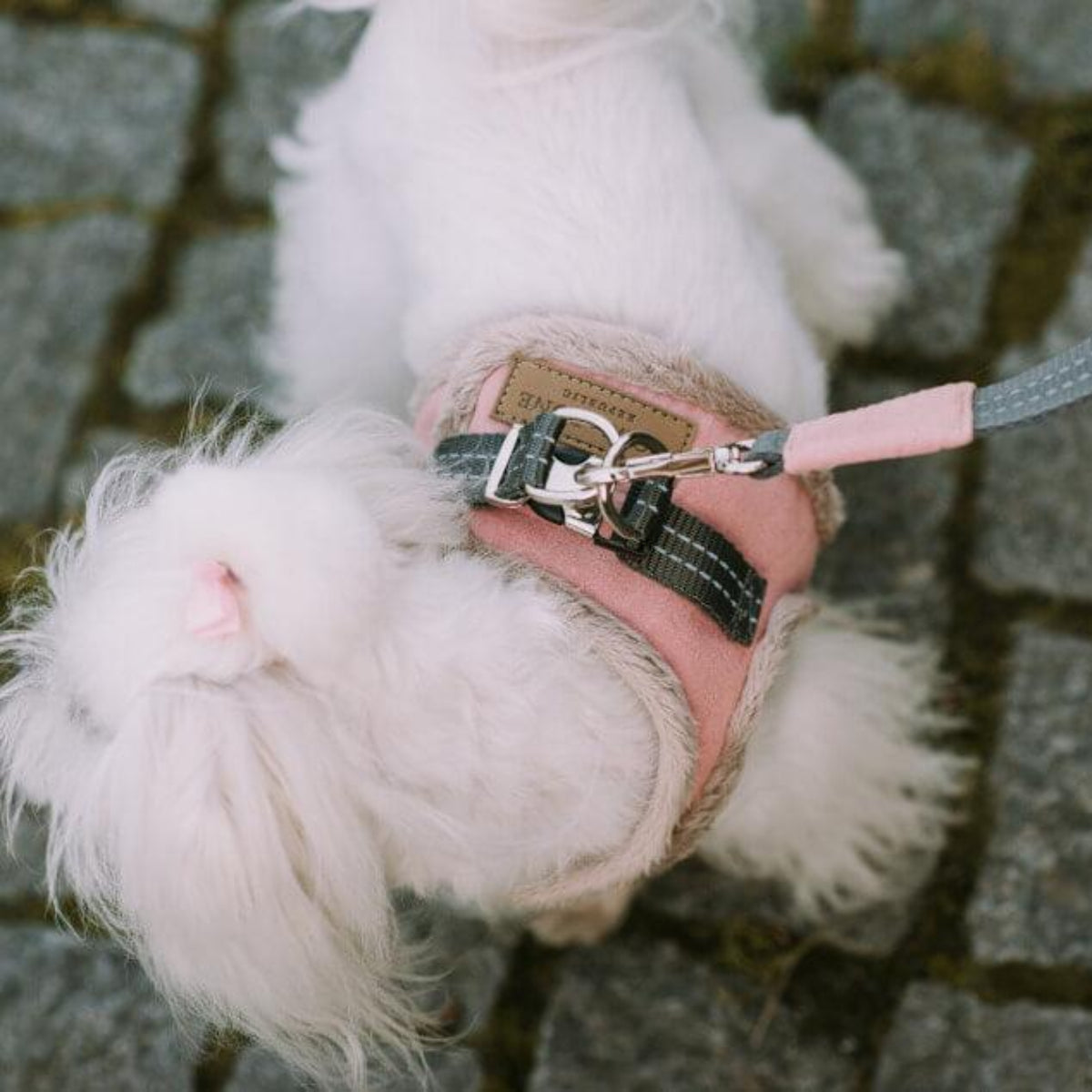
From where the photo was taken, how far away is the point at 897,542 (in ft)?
6.01

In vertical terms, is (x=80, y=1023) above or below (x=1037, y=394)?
below

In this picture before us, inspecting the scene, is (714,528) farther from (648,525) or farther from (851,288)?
(851,288)

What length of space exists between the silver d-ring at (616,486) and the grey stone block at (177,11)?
147 cm

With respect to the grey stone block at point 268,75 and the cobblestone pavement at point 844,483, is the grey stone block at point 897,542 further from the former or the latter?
the grey stone block at point 268,75

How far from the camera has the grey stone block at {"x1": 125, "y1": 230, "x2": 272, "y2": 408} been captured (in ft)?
6.71

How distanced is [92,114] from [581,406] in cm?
139

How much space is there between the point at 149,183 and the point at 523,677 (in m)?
1.40

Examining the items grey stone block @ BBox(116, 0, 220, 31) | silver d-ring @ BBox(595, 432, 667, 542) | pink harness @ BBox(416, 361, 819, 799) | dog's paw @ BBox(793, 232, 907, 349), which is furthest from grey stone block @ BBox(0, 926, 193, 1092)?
grey stone block @ BBox(116, 0, 220, 31)

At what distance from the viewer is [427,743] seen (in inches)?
44.1

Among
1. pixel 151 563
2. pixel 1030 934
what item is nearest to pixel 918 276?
pixel 1030 934

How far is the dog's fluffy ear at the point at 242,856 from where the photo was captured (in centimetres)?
101

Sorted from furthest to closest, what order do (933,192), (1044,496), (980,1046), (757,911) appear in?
(933,192) < (1044,496) < (757,911) < (980,1046)

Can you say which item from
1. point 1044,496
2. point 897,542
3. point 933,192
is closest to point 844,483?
point 897,542

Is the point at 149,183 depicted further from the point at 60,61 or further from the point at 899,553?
the point at 899,553
